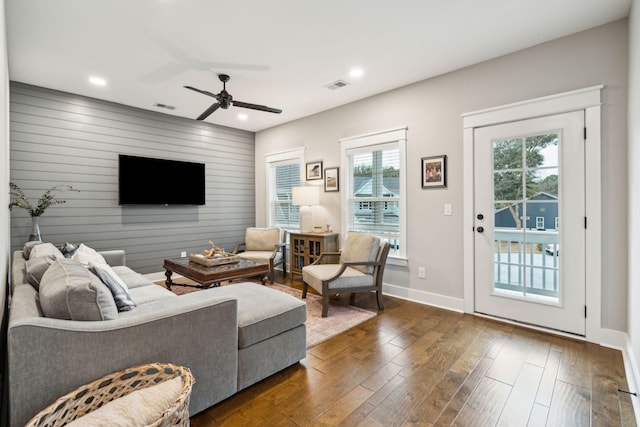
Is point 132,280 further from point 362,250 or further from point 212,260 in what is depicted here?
point 362,250

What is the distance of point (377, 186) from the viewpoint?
13.9ft

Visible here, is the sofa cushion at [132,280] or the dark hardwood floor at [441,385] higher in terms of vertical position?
the sofa cushion at [132,280]

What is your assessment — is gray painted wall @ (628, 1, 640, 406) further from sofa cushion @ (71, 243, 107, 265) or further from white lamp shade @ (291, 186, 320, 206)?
sofa cushion @ (71, 243, 107, 265)

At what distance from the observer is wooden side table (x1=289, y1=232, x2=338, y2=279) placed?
4414 mm

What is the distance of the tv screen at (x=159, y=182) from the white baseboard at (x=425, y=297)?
352cm

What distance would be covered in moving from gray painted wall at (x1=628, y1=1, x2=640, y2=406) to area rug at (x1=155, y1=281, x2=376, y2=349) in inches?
79.2

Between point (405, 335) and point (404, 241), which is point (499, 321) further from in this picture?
point (404, 241)

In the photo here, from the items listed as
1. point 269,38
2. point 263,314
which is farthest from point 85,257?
point 269,38

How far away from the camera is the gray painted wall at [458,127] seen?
2.51 meters

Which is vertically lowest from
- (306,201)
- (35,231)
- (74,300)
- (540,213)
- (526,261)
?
(526,261)

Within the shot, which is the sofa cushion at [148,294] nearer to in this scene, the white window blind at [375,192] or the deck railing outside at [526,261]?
the white window blind at [375,192]

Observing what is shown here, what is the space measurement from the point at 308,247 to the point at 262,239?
1080 millimetres

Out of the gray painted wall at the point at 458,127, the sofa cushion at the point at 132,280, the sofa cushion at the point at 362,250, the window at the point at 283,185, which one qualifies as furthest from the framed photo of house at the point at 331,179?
the sofa cushion at the point at 132,280

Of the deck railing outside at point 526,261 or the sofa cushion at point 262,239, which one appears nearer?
the deck railing outside at point 526,261
